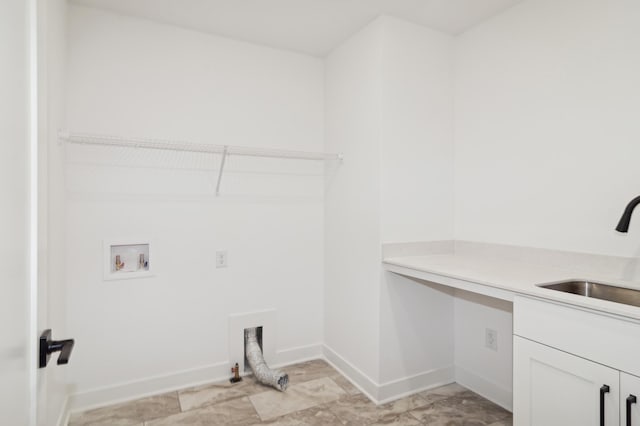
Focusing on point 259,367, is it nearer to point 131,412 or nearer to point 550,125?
point 131,412

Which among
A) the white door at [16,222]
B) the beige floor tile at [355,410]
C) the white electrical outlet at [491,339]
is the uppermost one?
the white door at [16,222]

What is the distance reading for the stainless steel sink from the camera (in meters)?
1.52

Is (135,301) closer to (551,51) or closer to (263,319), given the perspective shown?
(263,319)

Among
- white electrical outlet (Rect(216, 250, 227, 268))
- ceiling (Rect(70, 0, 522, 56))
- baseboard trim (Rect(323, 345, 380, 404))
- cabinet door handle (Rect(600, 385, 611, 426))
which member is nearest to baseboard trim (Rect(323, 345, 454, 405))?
baseboard trim (Rect(323, 345, 380, 404))

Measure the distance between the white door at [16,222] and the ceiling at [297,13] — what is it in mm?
1654

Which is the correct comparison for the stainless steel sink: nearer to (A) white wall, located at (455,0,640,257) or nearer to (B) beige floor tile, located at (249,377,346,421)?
(A) white wall, located at (455,0,640,257)

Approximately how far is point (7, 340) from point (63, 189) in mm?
1739

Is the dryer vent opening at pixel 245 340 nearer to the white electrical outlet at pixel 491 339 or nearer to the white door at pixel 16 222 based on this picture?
the white electrical outlet at pixel 491 339

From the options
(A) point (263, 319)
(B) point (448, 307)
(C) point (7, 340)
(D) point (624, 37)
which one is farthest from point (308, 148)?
(C) point (7, 340)

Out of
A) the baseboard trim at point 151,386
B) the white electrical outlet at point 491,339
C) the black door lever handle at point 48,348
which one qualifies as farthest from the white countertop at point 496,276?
the black door lever handle at point 48,348

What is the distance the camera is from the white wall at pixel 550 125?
1668 mm

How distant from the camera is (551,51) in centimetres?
193

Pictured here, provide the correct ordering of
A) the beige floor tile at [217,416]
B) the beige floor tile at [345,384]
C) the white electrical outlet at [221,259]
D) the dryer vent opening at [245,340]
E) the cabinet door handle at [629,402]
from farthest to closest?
the dryer vent opening at [245,340]
the white electrical outlet at [221,259]
the beige floor tile at [345,384]
the beige floor tile at [217,416]
the cabinet door handle at [629,402]

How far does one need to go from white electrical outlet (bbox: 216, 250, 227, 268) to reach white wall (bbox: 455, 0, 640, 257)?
1.67m
